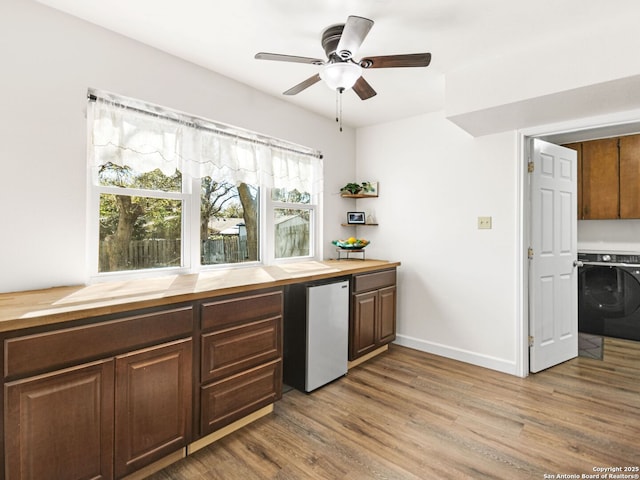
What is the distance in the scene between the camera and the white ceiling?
1.82 meters

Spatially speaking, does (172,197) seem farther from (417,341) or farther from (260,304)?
(417,341)

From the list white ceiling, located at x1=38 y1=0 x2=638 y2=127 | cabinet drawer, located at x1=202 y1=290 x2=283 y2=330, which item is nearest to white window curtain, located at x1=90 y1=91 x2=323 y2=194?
white ceiling, located at x1=38 y1=0 x2=638 y2=127

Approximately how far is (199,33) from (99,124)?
0.83 meters

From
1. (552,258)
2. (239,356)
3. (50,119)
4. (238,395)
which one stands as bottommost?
(238,395)

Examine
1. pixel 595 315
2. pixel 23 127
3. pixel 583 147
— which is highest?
pixel 583 147

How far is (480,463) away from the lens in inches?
71.0

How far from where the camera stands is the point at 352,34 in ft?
5.37

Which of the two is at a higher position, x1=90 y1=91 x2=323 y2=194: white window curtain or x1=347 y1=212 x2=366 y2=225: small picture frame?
x1=90 y1=91 x2=323 y2=194: white window curtain

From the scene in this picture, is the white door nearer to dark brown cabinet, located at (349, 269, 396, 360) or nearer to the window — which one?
dark brown cabinet, located at (349, 269, 396, 360)

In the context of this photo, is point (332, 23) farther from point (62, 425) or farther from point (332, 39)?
point (62, 425)

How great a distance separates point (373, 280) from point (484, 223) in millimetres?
1133

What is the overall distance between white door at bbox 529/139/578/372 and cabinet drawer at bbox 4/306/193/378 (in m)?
2.84

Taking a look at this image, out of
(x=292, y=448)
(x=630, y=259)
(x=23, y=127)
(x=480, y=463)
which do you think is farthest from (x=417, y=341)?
(x=23, y=127)

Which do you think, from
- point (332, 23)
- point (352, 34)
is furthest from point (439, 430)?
point (332, 23)
